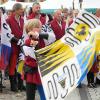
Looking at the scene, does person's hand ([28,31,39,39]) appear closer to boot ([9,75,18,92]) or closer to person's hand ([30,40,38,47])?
person's hand ([30,40,38,47])

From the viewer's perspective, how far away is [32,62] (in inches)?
262

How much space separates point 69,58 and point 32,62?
614 mm

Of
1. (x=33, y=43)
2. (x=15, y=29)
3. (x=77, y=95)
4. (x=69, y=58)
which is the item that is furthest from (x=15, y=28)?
(x=69, y=58)

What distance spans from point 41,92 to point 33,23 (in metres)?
0.96

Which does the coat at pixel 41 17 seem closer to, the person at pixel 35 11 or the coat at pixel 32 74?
the person at pixel 35 11

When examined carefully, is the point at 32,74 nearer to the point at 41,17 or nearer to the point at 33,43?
the point at 33,43

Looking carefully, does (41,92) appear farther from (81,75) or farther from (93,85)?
(93,85)

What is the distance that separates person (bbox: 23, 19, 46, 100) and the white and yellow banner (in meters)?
0.16

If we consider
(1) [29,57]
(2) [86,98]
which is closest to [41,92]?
(1) [29,57]

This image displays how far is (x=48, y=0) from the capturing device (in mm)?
25672

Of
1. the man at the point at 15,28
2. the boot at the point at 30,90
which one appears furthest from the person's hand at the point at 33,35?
the man at the point at 15,28

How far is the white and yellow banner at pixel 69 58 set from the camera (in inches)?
239

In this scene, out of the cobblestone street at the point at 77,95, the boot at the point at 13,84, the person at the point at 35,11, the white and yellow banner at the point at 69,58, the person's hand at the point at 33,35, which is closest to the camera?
A: the white and yellow banner at the point at 69,58

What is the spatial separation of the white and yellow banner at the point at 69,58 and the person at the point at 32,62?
161 mm
